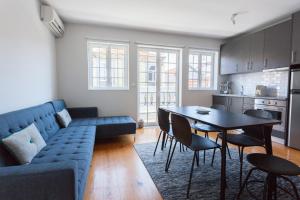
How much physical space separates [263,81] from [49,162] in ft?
14.8

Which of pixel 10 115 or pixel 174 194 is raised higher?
pixel 10 115

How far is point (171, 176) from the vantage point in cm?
212

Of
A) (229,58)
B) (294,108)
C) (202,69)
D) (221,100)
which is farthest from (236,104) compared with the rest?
(202,69)

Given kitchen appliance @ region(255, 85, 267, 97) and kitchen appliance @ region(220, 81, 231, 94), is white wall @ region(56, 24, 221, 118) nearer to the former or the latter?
kitchen appliance @ region(220, 81, 231, 94)

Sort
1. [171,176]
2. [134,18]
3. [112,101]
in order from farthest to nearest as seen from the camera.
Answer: [112,101] < [134,18] < [171,176]

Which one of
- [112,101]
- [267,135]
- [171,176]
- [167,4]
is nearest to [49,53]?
[112,101]

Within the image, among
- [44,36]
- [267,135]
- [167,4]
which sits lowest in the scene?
[267,135]

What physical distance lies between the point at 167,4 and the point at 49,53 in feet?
7.68

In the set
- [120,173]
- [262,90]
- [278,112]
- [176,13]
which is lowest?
[120,173]

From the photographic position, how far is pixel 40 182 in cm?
100

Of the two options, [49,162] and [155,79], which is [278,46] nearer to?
[155,79]

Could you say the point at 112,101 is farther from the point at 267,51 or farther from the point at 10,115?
the point at 267,51

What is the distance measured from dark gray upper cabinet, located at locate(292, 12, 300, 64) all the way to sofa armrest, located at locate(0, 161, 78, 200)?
383 centimetres

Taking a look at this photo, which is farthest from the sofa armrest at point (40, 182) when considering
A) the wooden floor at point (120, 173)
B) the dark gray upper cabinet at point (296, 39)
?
the dark gray upper cabinet at point (296, 39)
